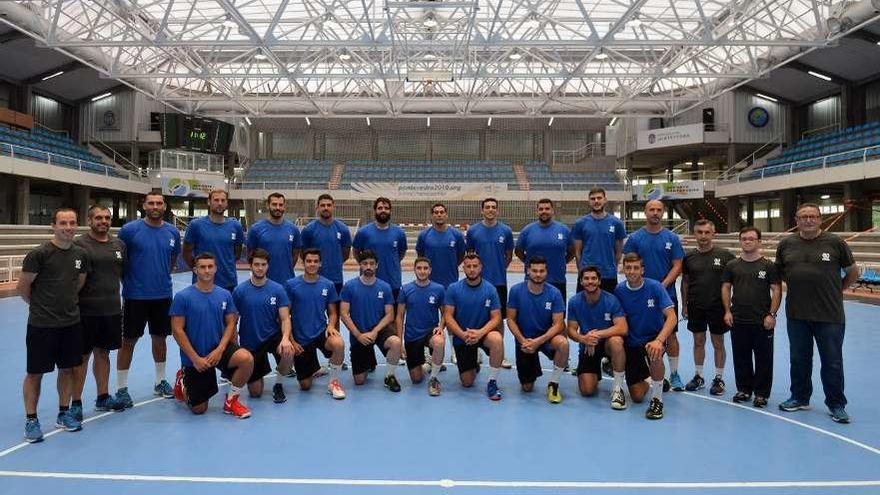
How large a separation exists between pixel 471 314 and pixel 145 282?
3.32 metres

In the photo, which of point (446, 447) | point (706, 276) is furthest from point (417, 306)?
point (706, 276)

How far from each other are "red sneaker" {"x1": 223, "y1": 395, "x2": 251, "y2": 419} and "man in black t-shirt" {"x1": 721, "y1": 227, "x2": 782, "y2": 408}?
469 cm

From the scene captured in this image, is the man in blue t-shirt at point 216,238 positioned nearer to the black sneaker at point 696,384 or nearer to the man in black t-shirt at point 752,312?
the black sneaker at point 696,384

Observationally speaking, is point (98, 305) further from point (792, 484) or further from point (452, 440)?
point (792, 484)

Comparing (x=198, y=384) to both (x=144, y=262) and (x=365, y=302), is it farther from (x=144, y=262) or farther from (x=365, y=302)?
(x=365, y=302)

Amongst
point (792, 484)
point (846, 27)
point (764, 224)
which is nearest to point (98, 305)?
point (792, 484)

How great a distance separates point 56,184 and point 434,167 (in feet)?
75.4

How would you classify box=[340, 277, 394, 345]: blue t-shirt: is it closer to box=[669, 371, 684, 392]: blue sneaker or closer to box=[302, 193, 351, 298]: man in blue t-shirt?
box=[302, 193, 351, 298]: man in blue t-shirt

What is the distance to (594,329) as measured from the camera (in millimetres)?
5348

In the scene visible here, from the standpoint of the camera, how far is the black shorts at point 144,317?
16.9ft

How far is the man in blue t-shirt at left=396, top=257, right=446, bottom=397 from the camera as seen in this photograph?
5.84 meters

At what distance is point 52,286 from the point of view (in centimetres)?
416

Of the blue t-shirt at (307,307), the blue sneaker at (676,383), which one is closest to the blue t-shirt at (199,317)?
the blue t-shirt at (307,307)

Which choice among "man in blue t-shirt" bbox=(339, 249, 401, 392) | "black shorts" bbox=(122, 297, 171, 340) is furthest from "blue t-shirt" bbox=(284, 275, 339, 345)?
"black shorts" bbox=(122, 297, 171, 340)
